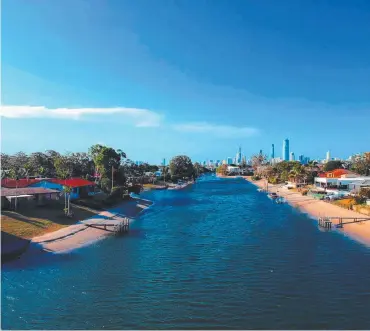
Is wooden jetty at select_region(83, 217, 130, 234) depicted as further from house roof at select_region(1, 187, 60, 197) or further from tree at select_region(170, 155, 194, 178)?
tree at select_region(170, 155, 194, 178)

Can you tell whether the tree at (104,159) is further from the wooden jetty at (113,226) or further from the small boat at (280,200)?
the small boat at (280,200)

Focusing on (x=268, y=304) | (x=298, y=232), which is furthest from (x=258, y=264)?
(x=298, y=232)

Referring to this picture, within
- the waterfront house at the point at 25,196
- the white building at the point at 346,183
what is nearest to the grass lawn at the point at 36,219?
the waterfront house at the point at 25,196

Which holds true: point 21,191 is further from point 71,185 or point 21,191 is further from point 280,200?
point 280,200

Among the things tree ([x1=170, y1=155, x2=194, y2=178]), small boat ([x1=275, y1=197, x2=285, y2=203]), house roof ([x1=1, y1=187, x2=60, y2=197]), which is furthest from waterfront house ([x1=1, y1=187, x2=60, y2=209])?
tree ([x1=170, y1=155, x2=194, y2=178])

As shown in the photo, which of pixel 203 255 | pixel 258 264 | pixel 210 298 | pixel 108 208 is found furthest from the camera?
pixel 108 208

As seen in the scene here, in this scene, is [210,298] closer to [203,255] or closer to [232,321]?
[232,321]
